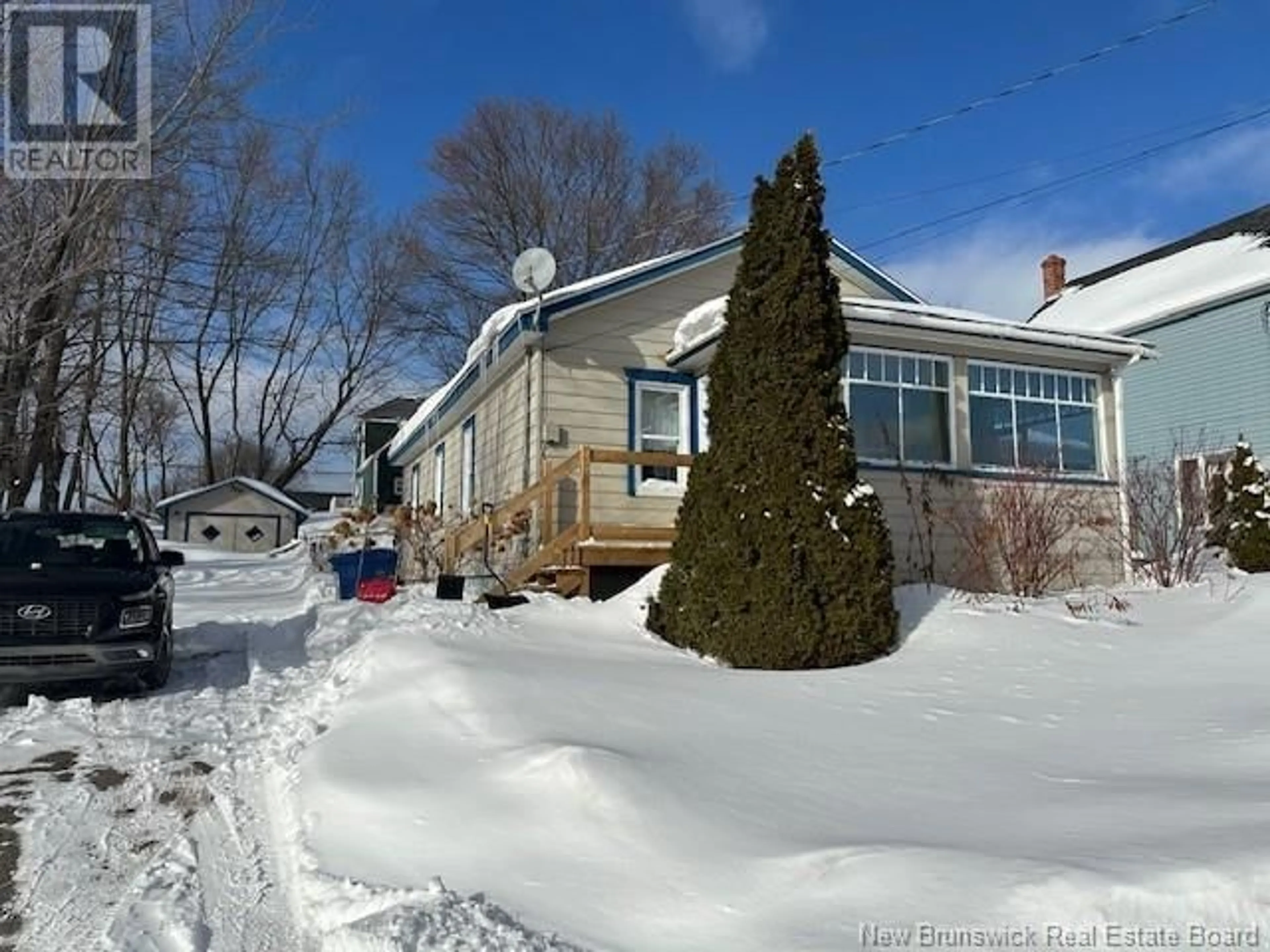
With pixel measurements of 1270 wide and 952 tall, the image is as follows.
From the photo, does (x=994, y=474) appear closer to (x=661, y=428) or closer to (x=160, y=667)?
(x=661, y=428)

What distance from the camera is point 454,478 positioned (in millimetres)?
18531

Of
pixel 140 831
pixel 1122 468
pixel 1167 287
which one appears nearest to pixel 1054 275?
pixel 1167 287

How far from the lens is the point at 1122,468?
12.4 metres

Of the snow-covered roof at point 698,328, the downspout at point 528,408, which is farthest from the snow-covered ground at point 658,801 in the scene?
the snow-covered roof at point 698,328

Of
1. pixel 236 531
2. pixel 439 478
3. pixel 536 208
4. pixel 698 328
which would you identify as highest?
pixel 536 208

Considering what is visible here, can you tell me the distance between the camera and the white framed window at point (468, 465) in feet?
54.6

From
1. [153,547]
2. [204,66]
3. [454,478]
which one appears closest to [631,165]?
[454,478]

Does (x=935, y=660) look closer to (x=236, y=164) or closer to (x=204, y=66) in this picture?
(x=204, y=66)

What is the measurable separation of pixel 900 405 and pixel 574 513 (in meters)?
4.32

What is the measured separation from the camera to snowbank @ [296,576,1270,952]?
9.33 ft

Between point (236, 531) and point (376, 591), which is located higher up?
point (236, 531)

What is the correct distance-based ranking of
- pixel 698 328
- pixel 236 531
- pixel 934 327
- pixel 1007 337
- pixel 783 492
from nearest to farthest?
pixel 783 492
pixel 934 327
pixel 1007 337
pixel 698 328
pixel 236 531

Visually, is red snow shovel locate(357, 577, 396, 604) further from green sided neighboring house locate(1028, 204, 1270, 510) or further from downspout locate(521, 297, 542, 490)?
green sided neighboring house locate(1028, 204, 1270, 510)

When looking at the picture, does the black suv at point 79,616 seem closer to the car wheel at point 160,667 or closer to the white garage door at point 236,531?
the car wheel at point 160,667
